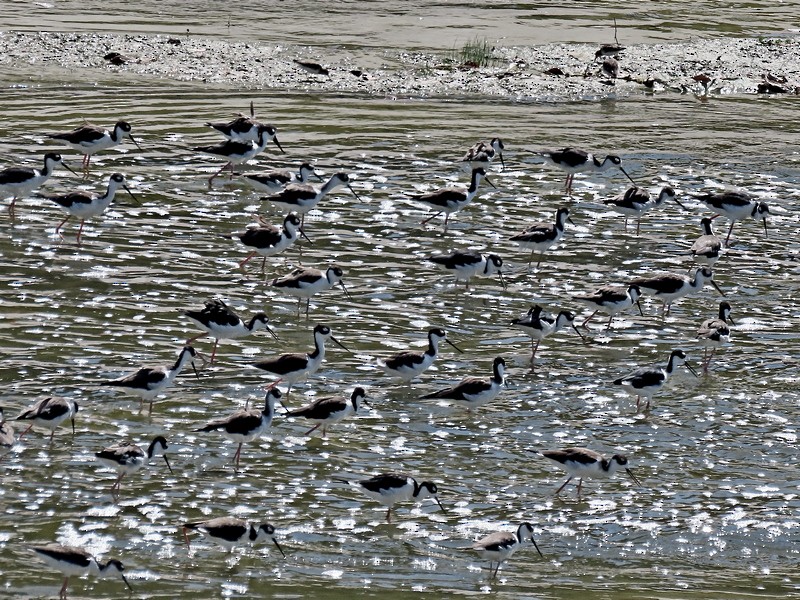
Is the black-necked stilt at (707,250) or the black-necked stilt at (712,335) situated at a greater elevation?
the black-necked stilt at (707,250)

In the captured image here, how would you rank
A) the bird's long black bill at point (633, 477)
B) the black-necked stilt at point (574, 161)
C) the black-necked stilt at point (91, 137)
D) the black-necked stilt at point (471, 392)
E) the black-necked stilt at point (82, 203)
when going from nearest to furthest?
the bird's long black bill at point (633, 477) < the black-necked stilt at point (471, 392) < the black-necked stilt at point (82, 203) < the black-necked stilt at point (91, 137) < the black-necked stilt at point (574, 161)

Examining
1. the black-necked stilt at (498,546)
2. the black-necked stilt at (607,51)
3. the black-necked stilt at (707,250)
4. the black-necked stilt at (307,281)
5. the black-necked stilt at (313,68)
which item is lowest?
the black-necked stilt at (498,546)

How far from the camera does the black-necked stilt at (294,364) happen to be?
14.3 m

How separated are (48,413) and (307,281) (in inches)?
176

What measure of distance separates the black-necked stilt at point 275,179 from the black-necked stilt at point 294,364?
5929mm

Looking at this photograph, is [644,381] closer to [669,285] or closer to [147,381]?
[669,285]

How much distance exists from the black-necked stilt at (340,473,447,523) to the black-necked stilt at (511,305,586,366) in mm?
3980

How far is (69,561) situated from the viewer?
10.4 m

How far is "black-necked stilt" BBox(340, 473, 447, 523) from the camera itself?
11.9 meters

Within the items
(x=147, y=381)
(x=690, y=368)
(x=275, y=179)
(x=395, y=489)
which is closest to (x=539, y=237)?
(x=690, y=368)

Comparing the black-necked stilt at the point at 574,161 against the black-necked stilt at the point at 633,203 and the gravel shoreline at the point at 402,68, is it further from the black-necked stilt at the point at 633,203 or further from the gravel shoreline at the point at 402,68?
the gravel shoreline at the point at 402,68

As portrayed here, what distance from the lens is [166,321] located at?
52.6 ft

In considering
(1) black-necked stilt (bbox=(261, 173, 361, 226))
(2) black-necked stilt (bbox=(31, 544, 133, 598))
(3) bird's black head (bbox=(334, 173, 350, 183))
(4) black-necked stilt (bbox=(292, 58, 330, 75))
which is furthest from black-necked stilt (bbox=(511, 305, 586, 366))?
(4) black-necked stilt (bbox=(292, 58, 330, 75))

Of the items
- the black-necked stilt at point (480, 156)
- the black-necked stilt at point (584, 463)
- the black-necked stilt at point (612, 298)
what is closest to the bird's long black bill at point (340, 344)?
the black-necked stilt at point (612, 298)
